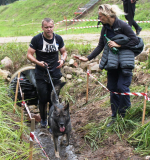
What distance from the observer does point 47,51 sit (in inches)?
184

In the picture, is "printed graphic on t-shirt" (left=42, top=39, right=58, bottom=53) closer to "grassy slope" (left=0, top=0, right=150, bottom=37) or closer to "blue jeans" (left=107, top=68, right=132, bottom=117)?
"blue jeans" (left=107, top=68, right=132, bottom=117)

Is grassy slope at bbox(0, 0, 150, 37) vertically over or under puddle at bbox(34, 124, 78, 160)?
over

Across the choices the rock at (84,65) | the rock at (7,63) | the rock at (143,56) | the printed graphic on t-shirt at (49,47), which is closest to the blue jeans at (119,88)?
the printed graphic on t-shirt at (49,47)

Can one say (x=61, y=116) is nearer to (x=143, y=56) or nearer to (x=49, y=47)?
(x=49, y=47)

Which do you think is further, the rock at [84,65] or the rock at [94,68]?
the rock at [84,65]

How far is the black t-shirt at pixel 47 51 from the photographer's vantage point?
4.63 m

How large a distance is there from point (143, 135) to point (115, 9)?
2165mm

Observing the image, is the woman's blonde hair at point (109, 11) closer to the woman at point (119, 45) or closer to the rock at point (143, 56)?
the woman at point (119, 45)

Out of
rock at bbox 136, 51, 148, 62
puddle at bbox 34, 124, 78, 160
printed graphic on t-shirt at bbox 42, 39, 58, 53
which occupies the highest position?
printed graphic on t-shirt at bbox 42, 39, 58, 53

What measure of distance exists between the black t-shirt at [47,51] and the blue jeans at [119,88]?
127cm

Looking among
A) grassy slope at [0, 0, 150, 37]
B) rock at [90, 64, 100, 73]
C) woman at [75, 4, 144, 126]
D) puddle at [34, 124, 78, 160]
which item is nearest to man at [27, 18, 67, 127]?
puddle at [34, 124, 78, 160]

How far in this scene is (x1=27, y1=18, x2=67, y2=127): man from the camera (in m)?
4.60

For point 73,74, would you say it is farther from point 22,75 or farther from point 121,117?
point 121,117

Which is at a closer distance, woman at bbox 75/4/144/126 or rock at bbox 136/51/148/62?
woman at bbox 75/4/144/126
